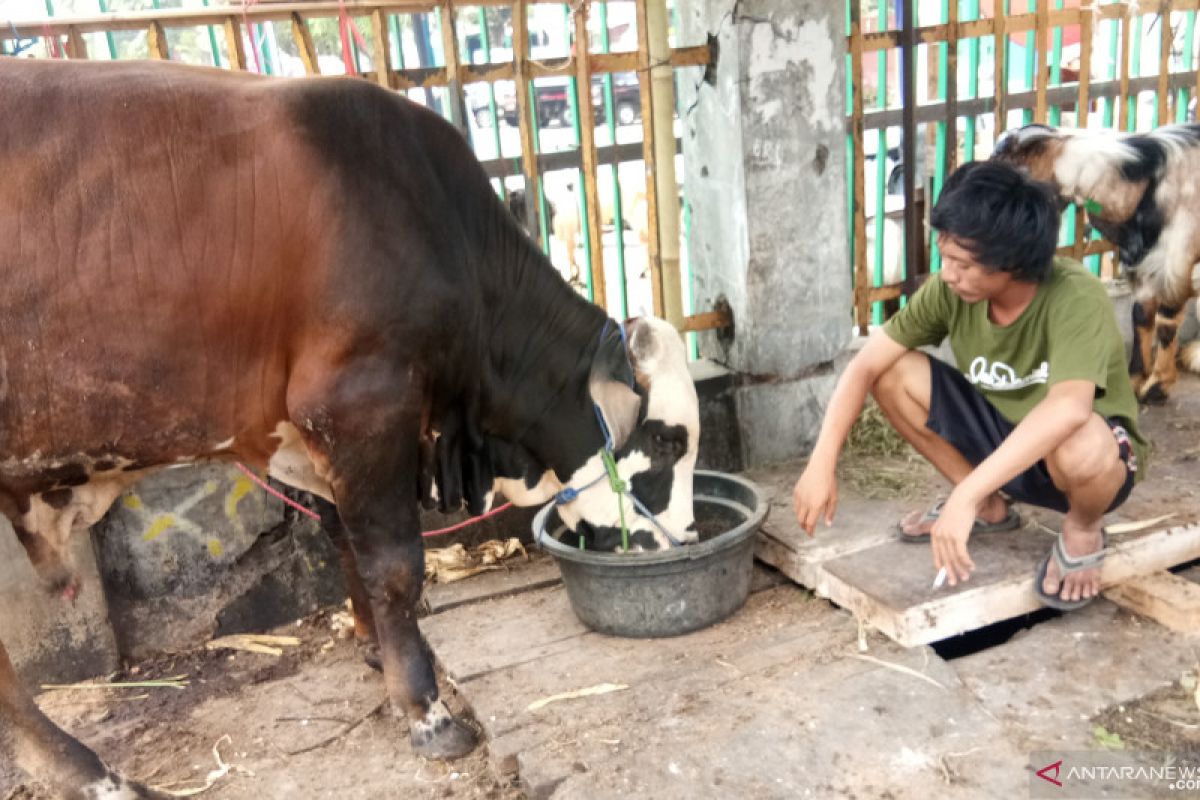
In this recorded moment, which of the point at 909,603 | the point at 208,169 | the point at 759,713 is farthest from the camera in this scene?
the point at 909,603

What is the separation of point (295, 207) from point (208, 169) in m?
0.21

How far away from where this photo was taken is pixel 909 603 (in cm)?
297

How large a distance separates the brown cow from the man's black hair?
964 mm

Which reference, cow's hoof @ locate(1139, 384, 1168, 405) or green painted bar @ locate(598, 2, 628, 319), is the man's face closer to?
green painted bar @ locate(598, 2, 628, 319)

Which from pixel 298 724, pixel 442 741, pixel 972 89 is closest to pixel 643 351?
pixel 442 741

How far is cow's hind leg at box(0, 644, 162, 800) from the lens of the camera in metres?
2.64

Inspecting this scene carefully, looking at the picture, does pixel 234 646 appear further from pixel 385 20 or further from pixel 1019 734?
pixel 1019 734


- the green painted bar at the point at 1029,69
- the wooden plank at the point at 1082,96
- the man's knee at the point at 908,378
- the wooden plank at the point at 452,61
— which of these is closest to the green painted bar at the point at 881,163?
the green painted bar at the point at 1029,69

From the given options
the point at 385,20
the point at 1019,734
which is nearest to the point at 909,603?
the point at 1019,734

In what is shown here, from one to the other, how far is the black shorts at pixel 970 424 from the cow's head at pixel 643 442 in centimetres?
73

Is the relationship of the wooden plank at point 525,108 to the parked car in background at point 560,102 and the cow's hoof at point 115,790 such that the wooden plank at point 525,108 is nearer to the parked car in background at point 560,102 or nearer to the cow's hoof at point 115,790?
the cow's hoof at point 115,790

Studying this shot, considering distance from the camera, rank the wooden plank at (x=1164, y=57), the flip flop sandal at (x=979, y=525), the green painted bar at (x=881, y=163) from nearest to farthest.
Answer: the flip flop sandal at (x=979, y=525) → the green painted bar at (x=881, y=163) → the wooden plank at (x=1164, y=57)

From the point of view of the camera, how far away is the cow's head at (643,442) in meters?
3.01

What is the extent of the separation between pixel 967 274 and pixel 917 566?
0.96m
